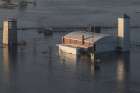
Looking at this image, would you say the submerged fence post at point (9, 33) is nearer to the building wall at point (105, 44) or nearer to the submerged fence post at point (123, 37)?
the building wall at point (105, 44)

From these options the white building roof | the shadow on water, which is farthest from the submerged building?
the shadow on water

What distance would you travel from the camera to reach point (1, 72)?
7859 mm

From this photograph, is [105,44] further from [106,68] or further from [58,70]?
[58,70]

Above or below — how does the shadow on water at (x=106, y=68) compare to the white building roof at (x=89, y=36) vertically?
below

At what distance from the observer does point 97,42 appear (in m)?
8.85

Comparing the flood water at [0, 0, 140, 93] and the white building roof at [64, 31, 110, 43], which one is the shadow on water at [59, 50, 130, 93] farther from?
the white building roof at [64, 31, 110, 43]

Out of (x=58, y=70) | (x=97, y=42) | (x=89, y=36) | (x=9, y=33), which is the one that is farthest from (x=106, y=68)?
(x=9, y=33)

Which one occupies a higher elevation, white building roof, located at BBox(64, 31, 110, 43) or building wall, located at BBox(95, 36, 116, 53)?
white building roof, located at BBox(64, 31, 110, 43)

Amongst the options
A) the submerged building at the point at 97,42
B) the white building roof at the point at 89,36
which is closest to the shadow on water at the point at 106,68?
the submerged building at the point at 97,42

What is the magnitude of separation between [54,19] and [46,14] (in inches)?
59.6

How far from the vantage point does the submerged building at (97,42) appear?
8867mm

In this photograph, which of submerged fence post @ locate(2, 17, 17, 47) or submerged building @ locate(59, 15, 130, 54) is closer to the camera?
submerged building @ locate(59, 15, 130, 54)

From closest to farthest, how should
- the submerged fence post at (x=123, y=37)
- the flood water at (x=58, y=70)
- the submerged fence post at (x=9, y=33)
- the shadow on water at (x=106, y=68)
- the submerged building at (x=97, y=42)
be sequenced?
the flood water at (x=58, y=70), the shadow on water at (x=106, y=68), the submerged building at (x=97, y=42), the submerged fence post at (x=123, y=37), the submerged fence post at (x=9, y=33)

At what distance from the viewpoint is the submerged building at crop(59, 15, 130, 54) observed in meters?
8.87
